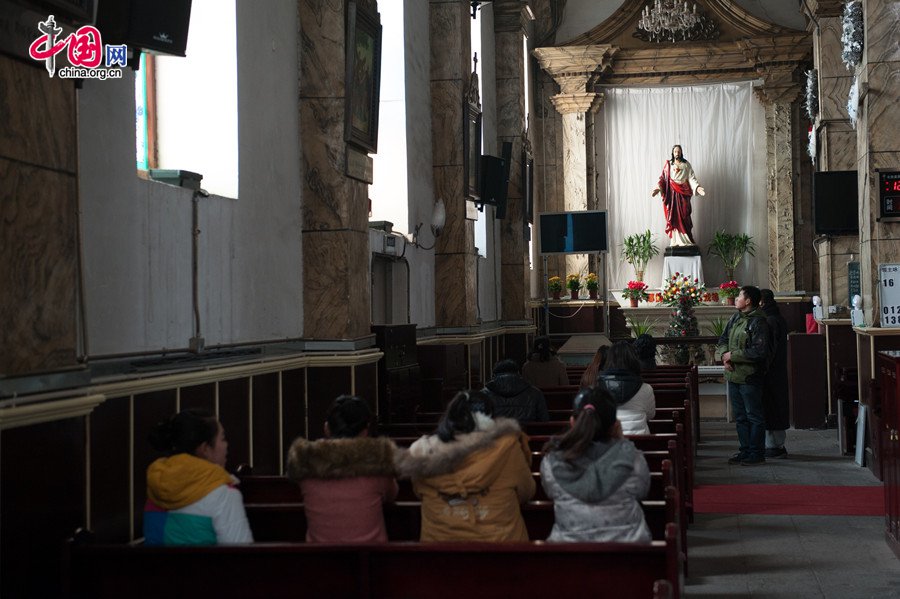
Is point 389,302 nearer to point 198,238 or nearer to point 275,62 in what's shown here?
point 275,62

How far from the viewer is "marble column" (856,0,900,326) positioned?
9.98 m

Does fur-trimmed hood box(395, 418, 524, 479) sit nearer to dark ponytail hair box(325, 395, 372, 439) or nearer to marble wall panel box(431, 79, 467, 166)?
dark ponytail hair box(325, 395, 372, 439)

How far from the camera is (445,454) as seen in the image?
430 cm

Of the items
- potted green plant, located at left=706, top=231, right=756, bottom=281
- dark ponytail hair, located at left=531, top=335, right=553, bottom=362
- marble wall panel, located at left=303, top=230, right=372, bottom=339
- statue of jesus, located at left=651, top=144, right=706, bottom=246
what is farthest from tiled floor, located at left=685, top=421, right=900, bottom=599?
statue of jesus, located at left=651, top=144, right=706, bottom=246

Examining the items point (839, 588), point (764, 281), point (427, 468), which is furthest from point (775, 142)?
point (427, 468)

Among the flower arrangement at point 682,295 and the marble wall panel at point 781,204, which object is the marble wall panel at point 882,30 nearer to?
the flower arrangement at point 682,295

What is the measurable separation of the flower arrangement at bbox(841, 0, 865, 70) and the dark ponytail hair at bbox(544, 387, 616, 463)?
7.24 meters

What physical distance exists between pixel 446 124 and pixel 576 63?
750 cm

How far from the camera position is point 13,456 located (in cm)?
391

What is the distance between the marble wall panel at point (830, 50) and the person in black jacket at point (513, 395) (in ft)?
25.4

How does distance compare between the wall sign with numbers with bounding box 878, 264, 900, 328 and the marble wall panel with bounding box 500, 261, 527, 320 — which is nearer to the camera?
the wall sign with numbers with bounding box 878, 264, 900, 328

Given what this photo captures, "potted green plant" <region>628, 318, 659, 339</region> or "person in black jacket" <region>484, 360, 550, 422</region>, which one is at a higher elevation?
"potted green plant" <region>628, 318, 659, 339</region>

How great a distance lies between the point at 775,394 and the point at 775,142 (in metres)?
9.72

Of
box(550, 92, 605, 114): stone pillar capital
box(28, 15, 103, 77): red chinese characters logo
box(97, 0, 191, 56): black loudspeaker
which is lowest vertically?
box(28, 15, 103, 77): red chinese characters logo
